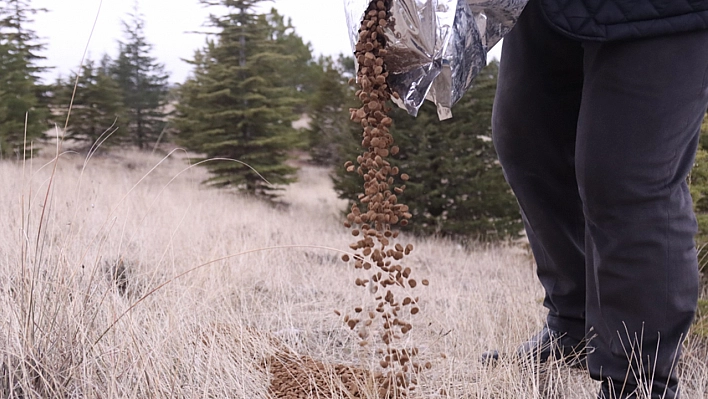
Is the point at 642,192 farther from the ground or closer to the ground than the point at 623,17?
closer to the ground

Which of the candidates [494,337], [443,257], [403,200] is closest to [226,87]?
[403,200]

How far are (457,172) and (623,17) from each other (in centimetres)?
639

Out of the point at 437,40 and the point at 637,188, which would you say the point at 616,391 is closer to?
the point at 637,188

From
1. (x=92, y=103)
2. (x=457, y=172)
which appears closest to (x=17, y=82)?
(x=92, y=103)

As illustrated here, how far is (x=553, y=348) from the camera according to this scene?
1.78m

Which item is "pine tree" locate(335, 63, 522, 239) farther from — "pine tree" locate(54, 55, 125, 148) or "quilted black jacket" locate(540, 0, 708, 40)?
"pine tree" locate(54, 55, 125, 148)

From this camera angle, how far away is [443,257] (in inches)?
236

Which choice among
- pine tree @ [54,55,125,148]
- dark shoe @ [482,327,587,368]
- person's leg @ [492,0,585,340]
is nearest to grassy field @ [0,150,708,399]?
dark shoe @ [482,327,587,368]

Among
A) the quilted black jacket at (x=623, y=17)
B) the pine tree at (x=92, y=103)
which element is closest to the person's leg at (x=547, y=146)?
the quilted black jacket at (x=623, y=17)

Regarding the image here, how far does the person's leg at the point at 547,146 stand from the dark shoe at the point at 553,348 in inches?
1.0

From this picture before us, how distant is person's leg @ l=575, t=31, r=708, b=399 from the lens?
1.21m

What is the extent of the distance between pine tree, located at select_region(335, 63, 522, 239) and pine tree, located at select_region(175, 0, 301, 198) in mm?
2996

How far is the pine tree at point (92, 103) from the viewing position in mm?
12859

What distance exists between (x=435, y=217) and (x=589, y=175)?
6690mm
